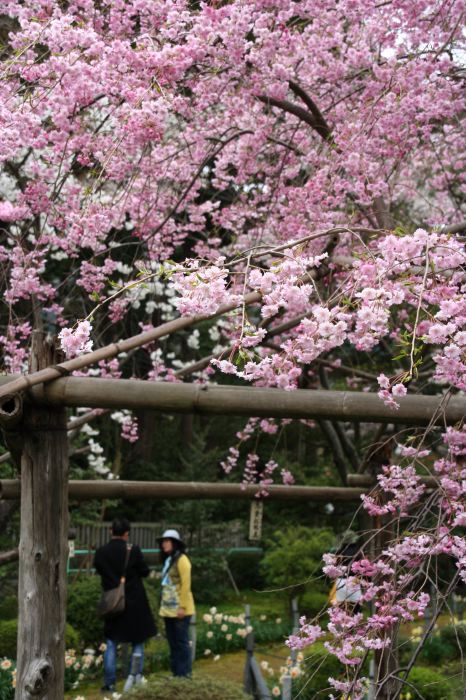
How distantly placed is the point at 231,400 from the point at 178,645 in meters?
3.65

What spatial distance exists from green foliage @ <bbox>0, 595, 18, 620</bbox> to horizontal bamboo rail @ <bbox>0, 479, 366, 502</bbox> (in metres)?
5.63

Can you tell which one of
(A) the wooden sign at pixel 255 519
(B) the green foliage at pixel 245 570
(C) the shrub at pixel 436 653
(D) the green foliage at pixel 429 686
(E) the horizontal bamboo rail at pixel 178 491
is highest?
(E) the horizontal bamboo rail at pixel 178 491

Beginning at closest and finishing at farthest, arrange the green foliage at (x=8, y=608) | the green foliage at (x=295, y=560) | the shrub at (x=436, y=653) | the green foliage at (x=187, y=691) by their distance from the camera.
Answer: the green foliage at (x=187, y=691) → the shrub at (x=436, y=653) → the green foliage at (x=8, y=608) → the green foliage at (x=295, y=560)

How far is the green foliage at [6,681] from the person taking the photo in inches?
256

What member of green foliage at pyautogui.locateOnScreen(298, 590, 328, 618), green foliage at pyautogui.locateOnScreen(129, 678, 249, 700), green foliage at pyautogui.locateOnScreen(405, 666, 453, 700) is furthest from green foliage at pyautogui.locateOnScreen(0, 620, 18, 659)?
green foliage at pyautogui.locateOnScreen(129, 678, 249, 700)

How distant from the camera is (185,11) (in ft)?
14.0

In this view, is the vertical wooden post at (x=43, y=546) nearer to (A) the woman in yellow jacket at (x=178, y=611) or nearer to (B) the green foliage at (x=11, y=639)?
(A) the woman in yellow jacket at (x=178, y=611)

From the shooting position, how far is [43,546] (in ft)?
12.5

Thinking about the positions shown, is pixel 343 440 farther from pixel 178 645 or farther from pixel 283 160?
pixel 283 160

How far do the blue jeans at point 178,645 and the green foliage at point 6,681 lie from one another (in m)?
1.23

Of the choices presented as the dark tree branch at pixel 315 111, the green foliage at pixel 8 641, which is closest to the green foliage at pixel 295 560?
the green foliage at pixel 8 641

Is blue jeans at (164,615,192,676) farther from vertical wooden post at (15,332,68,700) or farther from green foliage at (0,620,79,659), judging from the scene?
vertical wooden post at (15,332,68,700)

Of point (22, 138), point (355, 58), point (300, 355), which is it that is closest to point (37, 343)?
point (22, 138)

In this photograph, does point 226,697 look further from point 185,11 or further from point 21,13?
point 21,13
